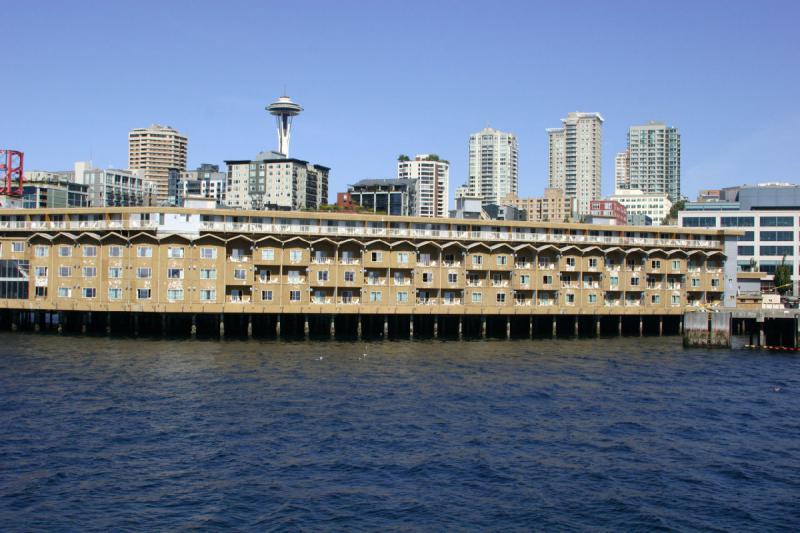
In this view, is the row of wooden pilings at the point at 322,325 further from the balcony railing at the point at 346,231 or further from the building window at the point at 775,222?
the building window at the point at 775,222

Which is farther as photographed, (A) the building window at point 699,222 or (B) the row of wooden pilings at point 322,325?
(A) the building window at point 699,222

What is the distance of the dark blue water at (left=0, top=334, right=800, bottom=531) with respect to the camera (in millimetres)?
43531

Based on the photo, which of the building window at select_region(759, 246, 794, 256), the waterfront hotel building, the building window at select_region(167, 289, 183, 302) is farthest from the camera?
the building window at select_region(759, 246, 794, 256)

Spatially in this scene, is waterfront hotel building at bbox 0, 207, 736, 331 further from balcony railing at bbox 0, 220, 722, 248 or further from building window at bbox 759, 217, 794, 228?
building window at bbox 759, 217, 794, 228

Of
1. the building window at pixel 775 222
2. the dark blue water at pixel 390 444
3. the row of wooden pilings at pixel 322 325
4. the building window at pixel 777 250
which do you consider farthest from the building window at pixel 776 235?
the dark blue water at pixel 390 444

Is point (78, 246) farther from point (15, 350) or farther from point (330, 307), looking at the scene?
point (330, 307)

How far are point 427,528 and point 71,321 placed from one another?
9808 cm

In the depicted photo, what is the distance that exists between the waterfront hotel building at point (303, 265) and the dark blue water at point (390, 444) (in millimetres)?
22622

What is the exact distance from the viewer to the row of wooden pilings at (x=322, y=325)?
11875cm

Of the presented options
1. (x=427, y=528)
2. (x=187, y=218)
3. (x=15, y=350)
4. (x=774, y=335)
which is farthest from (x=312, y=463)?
(x=774, y=335)

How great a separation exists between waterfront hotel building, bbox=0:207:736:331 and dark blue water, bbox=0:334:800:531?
2262cm

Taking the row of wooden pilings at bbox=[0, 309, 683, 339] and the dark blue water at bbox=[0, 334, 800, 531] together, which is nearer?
the dark blue water at bbox=[0, 334, 800, 531]

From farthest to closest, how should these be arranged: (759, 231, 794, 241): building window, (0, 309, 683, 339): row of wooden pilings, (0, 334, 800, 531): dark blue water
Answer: (759, 231, 794, 241): building window < (0, 309, 683, 339): row of wooden pilings < (0, 334, 800, 531): dark blue water

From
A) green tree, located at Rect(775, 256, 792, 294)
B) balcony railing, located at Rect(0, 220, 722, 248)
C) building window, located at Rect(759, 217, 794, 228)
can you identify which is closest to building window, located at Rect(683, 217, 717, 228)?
building window, located at Rect(759, 217, 794, 228)
